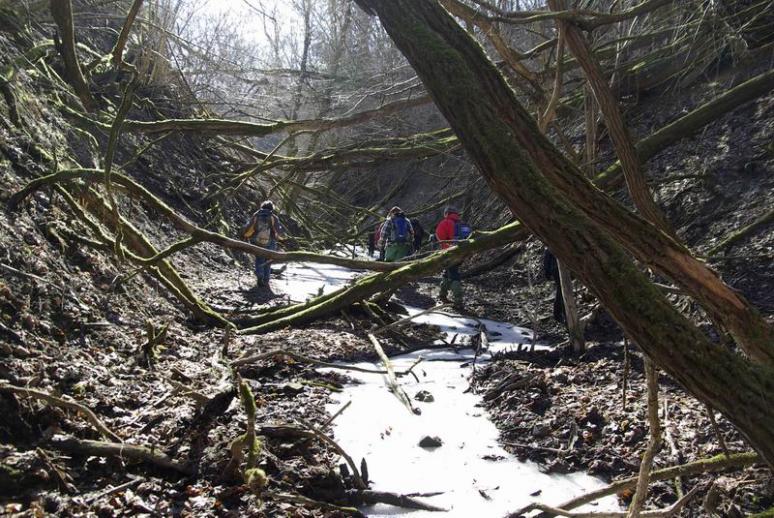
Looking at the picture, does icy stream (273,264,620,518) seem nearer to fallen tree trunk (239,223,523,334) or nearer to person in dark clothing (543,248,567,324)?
fallen tree trunk (239,223,523,334)

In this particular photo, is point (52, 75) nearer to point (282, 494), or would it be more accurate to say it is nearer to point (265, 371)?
point (265, 371)

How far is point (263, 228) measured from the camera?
11.1m

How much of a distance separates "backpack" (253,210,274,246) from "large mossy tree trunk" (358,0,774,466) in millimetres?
8806

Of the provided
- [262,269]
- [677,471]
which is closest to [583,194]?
[677,471]

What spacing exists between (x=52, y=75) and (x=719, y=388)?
10573mm

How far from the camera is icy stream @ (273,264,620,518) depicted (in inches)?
153

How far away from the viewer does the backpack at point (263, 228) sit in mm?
11078

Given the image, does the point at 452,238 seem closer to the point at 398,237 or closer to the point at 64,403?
the point at 398,237

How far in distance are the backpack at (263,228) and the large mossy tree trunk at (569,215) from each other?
8806mm

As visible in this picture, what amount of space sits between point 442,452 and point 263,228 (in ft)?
24.2

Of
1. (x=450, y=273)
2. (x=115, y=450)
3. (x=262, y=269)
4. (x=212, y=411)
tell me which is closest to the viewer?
(x=115, y=450)

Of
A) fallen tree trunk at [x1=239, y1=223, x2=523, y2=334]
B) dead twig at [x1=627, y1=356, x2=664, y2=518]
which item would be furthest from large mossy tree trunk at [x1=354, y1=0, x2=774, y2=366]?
fallen tree trunk at [x1=239, y1=223, x2=523, y2=334]

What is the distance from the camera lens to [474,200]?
46.4 feet

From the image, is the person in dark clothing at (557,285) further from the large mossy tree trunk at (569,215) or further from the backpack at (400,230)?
the large mossy tree trunk at (569,215)
